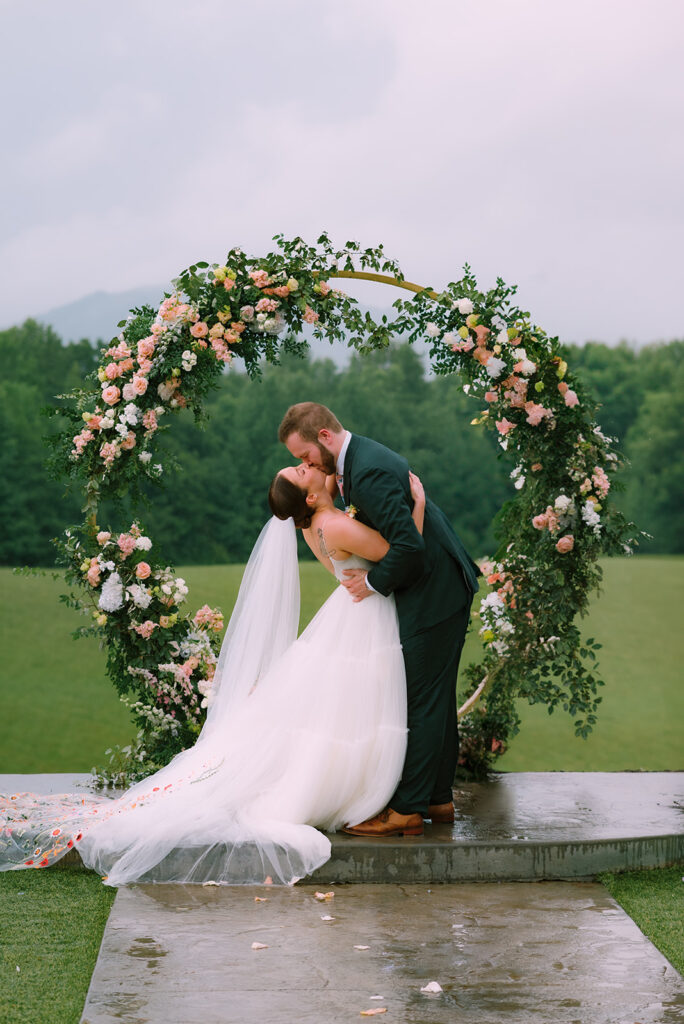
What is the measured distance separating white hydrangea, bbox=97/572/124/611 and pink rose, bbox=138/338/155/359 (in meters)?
1.07

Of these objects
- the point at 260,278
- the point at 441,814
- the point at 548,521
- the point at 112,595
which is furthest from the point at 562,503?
the point at 112,595

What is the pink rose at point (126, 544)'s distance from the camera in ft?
18.9

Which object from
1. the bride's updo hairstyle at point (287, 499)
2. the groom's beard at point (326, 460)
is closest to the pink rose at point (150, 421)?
the bride's updo hairstyle at point (287, 499)

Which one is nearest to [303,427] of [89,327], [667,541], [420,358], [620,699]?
[620,699]

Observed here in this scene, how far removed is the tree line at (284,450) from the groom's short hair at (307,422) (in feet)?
39.0

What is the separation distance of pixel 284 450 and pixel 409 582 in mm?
14411

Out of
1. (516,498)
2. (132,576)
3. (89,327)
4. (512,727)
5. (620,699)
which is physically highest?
(89,327)

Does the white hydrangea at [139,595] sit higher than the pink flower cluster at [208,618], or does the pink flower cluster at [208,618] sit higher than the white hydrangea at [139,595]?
the white hydrangea at [139,595]

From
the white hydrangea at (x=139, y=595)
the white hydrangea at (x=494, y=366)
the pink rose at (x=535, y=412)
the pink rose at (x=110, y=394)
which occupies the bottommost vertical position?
the white hydrangea at (x=139, y=595)

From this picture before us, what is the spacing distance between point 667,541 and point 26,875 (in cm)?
1587

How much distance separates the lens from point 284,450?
19.1 m

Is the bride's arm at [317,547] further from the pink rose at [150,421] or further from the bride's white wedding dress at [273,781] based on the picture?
the pink rose at [150,421]

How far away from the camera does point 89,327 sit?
32.9 meters

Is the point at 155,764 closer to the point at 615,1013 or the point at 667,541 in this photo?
the point at 615,1013
